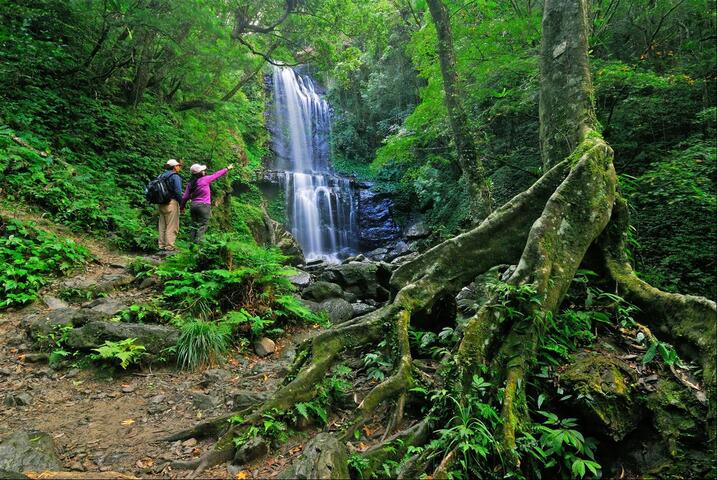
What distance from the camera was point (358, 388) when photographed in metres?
3.66

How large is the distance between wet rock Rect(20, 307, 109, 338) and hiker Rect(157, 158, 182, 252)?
10.6 ft

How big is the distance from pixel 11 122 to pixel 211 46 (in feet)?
15.9

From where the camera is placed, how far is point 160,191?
827 cm

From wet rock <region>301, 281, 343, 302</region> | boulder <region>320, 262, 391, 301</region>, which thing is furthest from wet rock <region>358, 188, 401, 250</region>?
wet rock <region>301, 281, 343, 302</region>

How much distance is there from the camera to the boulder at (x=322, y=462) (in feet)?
8.05

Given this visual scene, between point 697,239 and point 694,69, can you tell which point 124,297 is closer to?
point 697,239

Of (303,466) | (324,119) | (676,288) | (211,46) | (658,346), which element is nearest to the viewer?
(303,466)

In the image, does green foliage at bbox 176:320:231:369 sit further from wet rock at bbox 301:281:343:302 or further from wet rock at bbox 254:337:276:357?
wet rock at bbox 301:281:343:302

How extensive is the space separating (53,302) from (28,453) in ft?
11.8

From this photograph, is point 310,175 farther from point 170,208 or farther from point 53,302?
point 53,302

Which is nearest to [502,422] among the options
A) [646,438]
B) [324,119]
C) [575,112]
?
[646,438]

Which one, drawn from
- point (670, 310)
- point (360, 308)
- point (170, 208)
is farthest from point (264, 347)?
point (670, 310)

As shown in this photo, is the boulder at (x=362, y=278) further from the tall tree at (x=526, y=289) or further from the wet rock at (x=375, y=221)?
the wet rock at (x=375, y=221)

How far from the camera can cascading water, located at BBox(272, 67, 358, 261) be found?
829 inches
